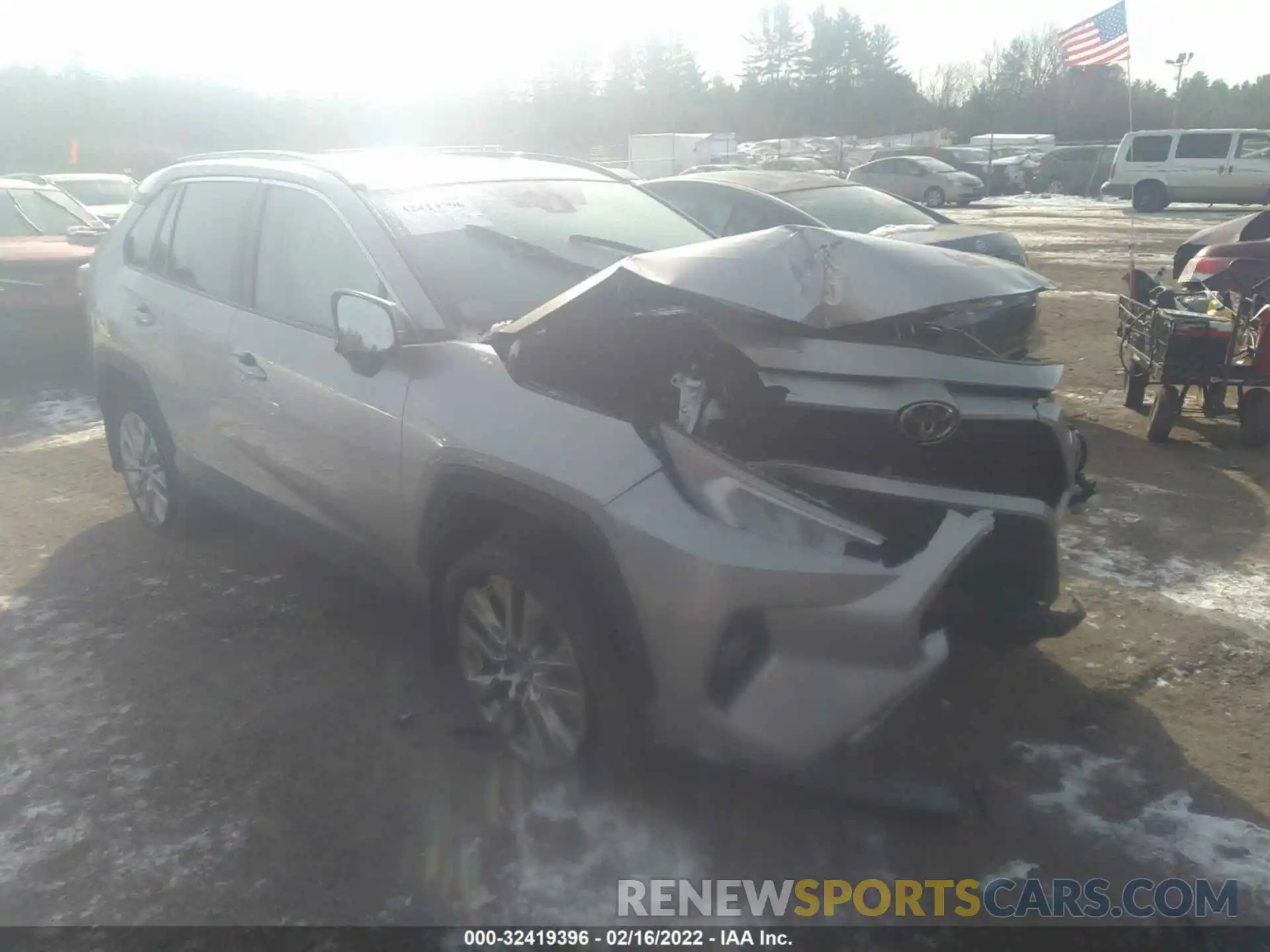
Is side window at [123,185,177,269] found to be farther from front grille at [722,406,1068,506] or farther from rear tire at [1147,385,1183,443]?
rear tire at [1147,385,1183,443]

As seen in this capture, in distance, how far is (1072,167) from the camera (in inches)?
1328

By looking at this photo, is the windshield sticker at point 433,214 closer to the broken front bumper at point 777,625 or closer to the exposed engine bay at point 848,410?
the exposed engine bay at point 848,410

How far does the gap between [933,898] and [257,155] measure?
12.6 ft

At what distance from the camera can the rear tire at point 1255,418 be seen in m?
5.99

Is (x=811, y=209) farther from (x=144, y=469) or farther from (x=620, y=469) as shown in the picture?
(x=620, y=469)

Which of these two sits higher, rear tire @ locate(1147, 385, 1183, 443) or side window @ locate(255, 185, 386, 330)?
side window @ locate(255, 185, 386, 330)

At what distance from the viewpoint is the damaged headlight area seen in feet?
8.30

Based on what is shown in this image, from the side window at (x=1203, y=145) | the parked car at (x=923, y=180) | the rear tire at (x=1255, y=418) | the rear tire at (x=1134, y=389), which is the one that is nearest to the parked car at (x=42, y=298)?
the rear tire at (x=1134, y=389)

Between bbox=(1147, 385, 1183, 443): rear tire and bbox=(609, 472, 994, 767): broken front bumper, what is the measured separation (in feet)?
14.2

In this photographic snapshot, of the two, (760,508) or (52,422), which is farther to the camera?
(52,422)

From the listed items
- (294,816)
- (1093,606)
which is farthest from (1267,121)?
(294,816)

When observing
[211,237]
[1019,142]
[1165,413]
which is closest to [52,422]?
[211,237]

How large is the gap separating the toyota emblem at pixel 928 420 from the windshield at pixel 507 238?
1350 millimetres

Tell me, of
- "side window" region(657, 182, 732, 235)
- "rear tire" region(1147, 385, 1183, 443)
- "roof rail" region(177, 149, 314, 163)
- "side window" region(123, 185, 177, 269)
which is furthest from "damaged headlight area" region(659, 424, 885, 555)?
"side window" region(657, 182, 732, 235)
